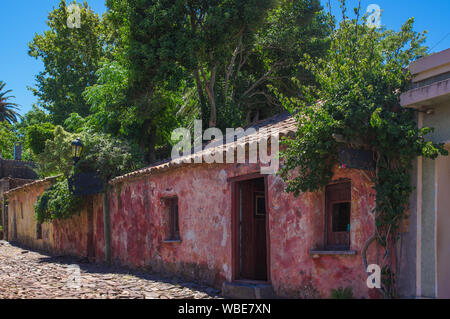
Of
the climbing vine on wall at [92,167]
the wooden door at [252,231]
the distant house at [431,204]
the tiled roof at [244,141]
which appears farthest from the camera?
the climbing vine on wall at [92,167]

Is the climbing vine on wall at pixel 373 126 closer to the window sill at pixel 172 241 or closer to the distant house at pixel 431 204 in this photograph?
the distant house at pixel 431 204

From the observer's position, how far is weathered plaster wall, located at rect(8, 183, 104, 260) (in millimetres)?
16047

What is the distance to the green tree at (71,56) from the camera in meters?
29.3

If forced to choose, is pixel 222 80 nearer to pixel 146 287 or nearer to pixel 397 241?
pixel 146 287

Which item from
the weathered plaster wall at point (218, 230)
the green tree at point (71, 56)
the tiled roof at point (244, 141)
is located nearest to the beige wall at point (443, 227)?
the weathered plaster wall at point (218, 230)

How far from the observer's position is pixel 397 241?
20.9 ft

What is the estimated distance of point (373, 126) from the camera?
6027mm

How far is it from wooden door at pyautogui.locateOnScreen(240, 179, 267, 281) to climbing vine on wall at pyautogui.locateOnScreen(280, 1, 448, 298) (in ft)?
8.25

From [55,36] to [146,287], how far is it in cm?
2436

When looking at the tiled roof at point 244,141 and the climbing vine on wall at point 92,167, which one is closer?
the tiled roof at point 244,141

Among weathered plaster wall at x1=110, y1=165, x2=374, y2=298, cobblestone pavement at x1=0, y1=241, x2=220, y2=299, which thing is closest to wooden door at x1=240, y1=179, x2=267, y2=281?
weathered plaster wall at x1=110, y1=165, x2=374, y2=298

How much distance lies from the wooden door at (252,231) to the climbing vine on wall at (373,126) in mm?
2514

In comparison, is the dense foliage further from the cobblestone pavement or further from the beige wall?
the beige wall

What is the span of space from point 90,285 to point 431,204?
23.7ft
